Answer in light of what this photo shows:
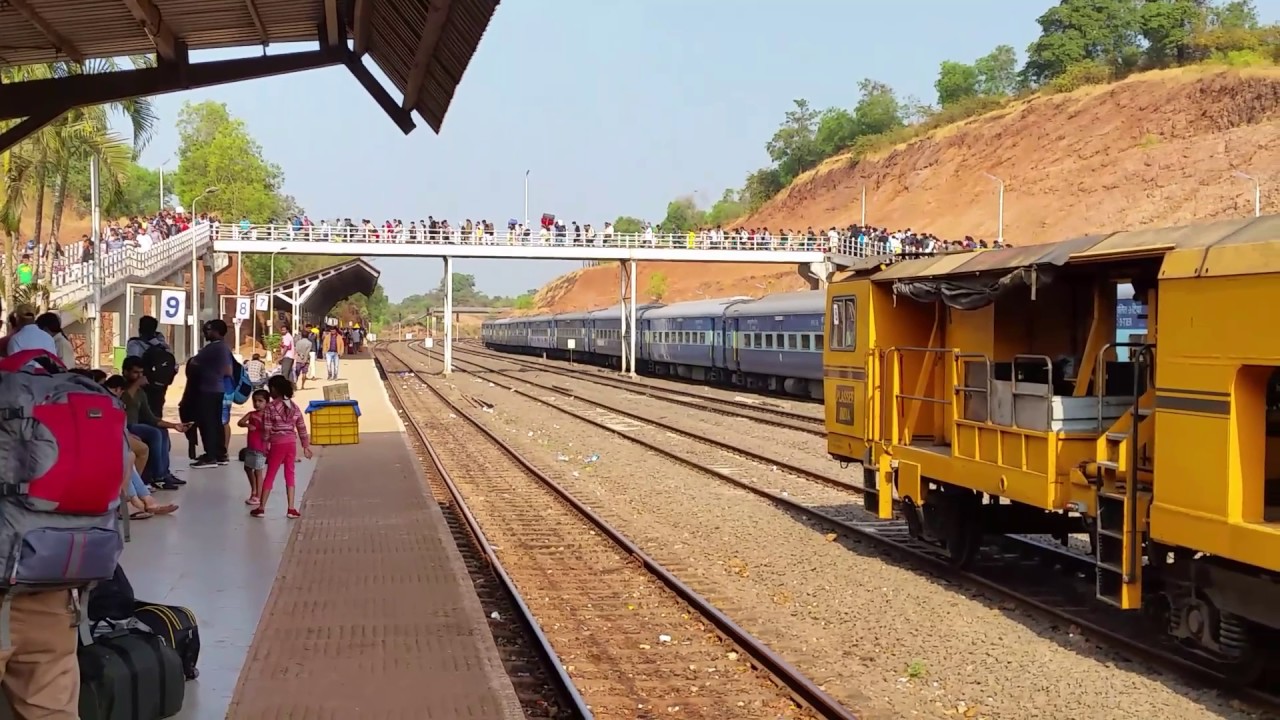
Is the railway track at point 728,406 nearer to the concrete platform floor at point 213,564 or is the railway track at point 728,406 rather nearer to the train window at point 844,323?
the train window at point 844,323

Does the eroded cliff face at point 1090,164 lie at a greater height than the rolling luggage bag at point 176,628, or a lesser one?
greater

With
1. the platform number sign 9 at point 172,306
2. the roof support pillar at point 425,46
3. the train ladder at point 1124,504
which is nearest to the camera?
the train ladder at point 1124,504

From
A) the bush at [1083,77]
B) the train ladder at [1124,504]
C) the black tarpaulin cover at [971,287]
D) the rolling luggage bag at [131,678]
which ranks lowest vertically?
the rolling luggage bag at [131,678]

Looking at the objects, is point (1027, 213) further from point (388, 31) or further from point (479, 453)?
point (388, 31)

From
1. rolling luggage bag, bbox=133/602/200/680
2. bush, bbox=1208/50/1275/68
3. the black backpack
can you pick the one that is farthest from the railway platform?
bush, bbox=1208/50/1275/68

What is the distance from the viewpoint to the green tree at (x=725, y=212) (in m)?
141

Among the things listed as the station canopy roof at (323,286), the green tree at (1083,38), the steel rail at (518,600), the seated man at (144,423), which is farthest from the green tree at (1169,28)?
the seated man at (144,423)

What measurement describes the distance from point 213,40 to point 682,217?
150718mm

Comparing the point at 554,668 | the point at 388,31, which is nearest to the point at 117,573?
the point at 554,668

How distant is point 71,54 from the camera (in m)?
10.8

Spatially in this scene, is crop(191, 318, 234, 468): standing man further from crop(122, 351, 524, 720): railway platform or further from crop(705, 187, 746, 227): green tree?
crop(705, 187, 746, 227): green tree

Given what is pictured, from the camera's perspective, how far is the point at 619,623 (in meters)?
9.66

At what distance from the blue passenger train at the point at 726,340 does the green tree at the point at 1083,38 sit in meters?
56.7

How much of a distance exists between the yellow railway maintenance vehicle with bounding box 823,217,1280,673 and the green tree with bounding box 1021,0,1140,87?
92156 millimetres
